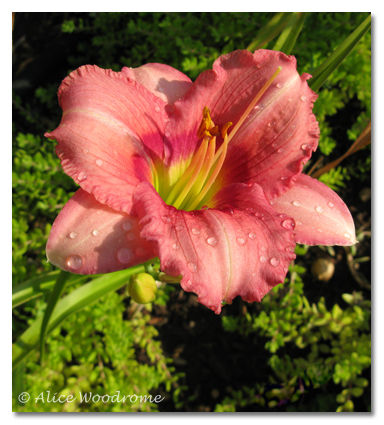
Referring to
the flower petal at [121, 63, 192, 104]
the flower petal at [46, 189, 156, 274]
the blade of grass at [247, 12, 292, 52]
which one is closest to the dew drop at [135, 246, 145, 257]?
the flower petal at [46, 189, 156, 274]

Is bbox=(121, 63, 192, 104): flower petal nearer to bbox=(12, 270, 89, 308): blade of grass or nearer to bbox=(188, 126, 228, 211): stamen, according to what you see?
bbox=(188, 126, 228, 211): stamen

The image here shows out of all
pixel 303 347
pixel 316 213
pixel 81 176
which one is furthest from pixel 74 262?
pixel 303 347

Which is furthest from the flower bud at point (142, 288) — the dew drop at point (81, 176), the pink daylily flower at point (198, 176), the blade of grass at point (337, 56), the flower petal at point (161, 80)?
the blade of grass at point (337, 56)
